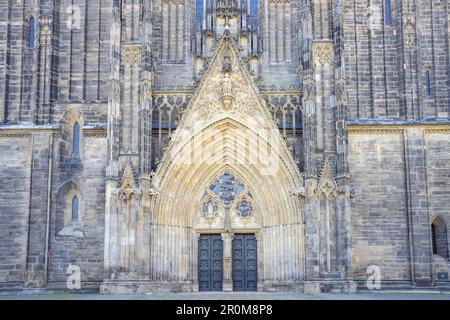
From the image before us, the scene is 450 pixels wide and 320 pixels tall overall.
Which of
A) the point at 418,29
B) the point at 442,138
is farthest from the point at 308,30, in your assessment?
the point at 442,138

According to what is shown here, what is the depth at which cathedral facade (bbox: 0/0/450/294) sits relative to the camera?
25.8 m

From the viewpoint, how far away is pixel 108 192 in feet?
83.7

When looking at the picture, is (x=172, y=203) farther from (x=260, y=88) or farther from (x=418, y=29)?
(x=418, y=29)

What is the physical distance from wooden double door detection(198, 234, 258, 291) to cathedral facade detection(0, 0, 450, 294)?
59mm

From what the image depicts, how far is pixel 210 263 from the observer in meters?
27.5

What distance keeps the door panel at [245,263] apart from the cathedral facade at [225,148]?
0.06 meters

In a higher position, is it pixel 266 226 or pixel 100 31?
pixel 100 31

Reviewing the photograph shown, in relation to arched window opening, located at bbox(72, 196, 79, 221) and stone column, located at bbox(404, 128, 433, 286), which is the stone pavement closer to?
stone column, located at bbox(404, 128, 433, 286)

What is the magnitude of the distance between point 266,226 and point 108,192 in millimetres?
6634

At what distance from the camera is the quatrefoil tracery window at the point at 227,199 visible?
27844mm

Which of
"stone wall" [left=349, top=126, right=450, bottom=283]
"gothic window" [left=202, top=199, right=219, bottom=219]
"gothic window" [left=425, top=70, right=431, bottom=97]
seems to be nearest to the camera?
"stone wall" [left=349, top=126, right=450, bottom=283]

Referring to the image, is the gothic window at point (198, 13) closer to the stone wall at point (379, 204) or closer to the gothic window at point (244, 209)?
the gothic window at point (244, 209)

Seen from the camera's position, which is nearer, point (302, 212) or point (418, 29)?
point (302, 212)

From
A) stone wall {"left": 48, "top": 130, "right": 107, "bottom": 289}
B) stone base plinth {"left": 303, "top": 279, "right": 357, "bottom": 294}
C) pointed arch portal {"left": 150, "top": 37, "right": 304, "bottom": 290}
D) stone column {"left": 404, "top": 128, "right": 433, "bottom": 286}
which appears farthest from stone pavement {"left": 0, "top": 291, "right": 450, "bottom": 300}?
pointed arch portal {"left": 150, "top": 37, "right": 304, "bottom": 290}
